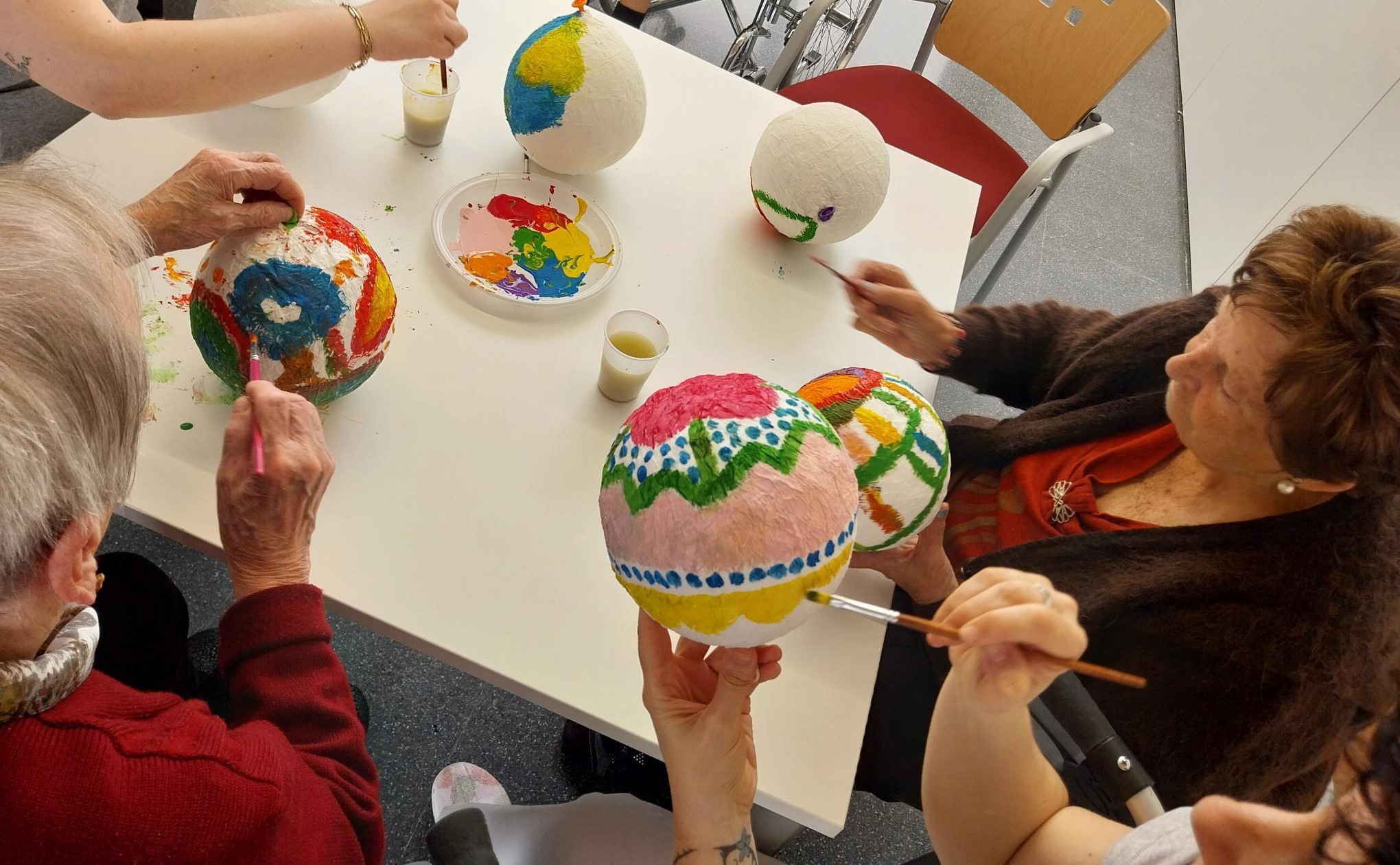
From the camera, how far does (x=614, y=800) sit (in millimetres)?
1109

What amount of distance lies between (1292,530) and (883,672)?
602mm

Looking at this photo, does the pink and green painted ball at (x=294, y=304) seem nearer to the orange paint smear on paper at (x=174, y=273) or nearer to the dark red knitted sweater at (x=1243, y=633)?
the orange paint smear on paper at (x=174, y=273)

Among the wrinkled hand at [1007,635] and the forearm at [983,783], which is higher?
the wrinkled hand at [1007,635]

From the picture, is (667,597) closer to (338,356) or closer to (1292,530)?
(338,356)

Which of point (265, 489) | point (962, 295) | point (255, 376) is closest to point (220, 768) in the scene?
point (265, 489)

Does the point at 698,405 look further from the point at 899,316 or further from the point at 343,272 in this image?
the point at 899,316

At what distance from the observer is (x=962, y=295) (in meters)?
2.87

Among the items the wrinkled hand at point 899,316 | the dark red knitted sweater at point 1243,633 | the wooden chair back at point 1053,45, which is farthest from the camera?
the wooden chair back at point 1053,45

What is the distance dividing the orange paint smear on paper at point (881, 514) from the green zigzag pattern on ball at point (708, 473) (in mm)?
198

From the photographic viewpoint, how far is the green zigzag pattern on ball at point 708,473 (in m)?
0.84

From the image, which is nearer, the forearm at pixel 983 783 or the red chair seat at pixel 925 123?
the forearm at pixel 983 783

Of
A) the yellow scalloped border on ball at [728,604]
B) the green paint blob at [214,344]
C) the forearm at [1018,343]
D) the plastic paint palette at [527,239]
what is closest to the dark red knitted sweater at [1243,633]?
the forearm at [1018,343]

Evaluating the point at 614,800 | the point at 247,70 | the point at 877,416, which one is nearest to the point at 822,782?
the point at 614,800

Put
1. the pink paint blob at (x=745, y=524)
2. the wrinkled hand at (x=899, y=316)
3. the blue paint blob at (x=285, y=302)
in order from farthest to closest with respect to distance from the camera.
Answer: the wrinkled hand at (x=899, y=316) → the blue paint blob at (x=285, y=302) → the pink paint blob at (x=745, y=524)
